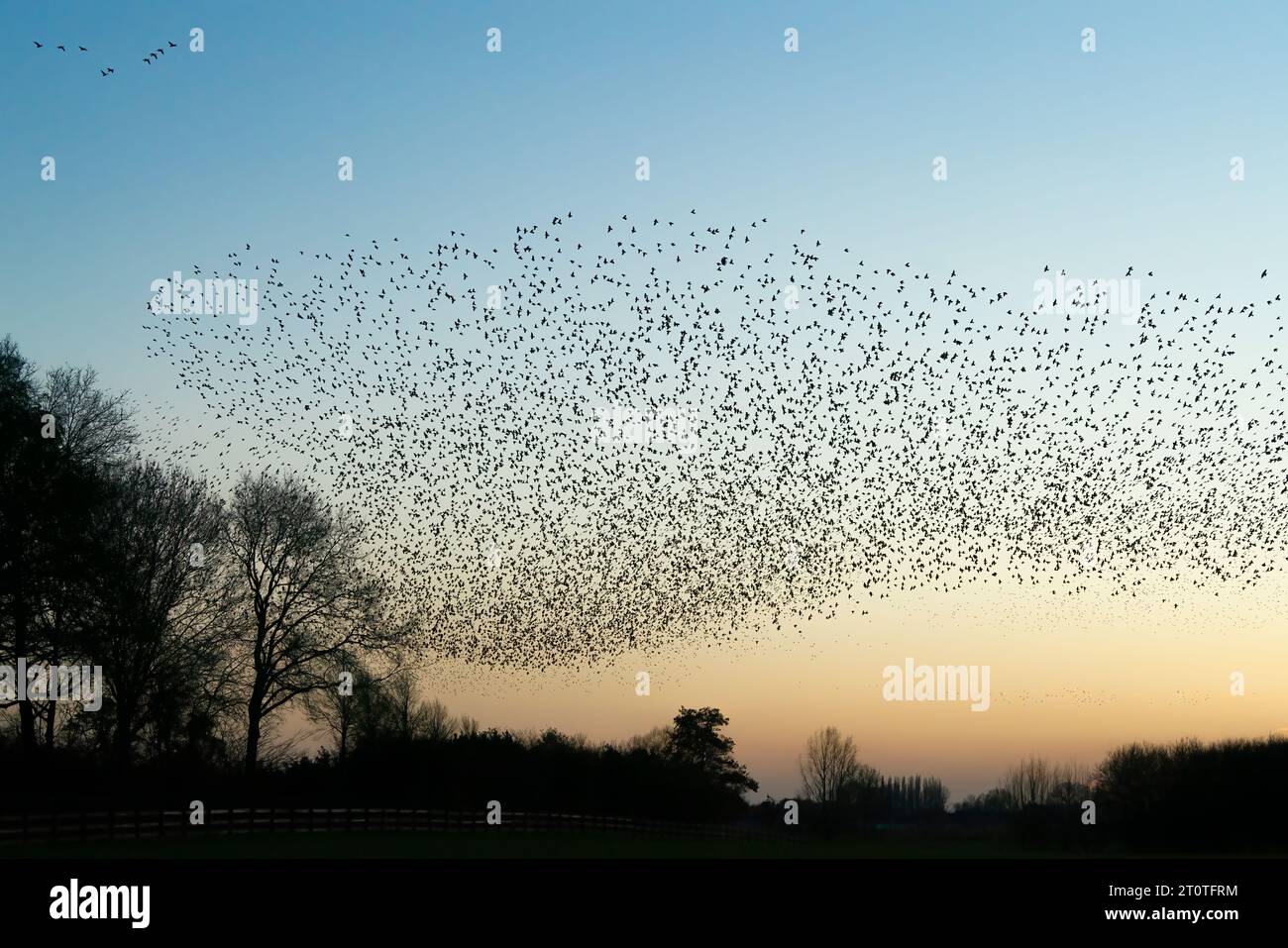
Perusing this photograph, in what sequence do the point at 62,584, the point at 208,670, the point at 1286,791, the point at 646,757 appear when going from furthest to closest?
the point at 646,757 → the point at 1286,791 → the point at 208,670 → the point at 62,584

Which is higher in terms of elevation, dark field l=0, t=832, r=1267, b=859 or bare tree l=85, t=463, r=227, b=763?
bare tree l=85, t=463, r=227, b=763

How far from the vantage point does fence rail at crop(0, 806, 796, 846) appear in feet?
120

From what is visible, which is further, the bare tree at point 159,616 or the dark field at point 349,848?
the bare tree at point 159,616

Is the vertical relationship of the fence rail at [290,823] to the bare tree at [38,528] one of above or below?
below

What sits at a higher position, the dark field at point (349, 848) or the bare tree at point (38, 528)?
the bare tree at point (38, 528)

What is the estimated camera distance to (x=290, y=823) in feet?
158

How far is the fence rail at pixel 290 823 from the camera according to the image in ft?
120

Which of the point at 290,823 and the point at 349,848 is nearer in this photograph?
the point at 349,848
